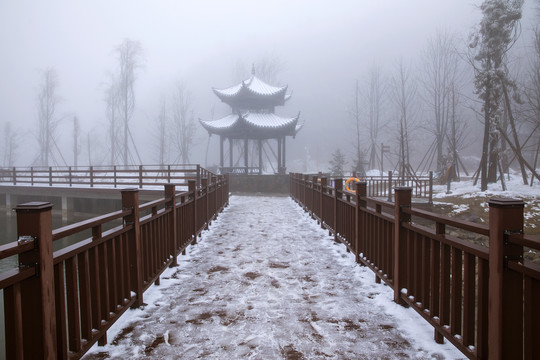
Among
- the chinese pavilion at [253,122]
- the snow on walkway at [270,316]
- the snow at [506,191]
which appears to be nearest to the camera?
the snow on walkway at [270,316]

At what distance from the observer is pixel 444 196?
1647 cm

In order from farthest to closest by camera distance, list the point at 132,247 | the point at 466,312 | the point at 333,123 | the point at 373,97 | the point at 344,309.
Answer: the point at 333,123 < the point at 373,97 < the point at 344,309 < the point at 132,247 < the point at 466,312

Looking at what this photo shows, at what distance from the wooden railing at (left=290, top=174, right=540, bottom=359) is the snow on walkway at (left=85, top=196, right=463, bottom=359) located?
263 mm

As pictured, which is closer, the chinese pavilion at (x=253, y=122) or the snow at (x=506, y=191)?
the snow at (x=506, y=191)

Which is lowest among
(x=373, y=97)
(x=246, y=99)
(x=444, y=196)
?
(x=444, y=196)

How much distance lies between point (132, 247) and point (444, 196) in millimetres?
16715

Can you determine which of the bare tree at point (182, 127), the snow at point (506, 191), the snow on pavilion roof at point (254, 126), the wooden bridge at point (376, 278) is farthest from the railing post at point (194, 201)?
the bare tree at point (182, 127)

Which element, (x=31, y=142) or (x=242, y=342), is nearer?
(x=242, y=342)

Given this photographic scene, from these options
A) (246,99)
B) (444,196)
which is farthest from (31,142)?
(444,196)

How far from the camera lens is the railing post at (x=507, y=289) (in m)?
1.66

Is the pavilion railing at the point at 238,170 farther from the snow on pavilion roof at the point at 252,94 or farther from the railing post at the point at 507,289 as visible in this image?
the railing post at the point at 507,289

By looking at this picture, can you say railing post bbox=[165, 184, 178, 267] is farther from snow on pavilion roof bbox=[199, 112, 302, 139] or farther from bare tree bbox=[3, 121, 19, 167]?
bare tree bbox=[3, 121, 19, 167]

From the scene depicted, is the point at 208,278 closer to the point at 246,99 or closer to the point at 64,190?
the point at 64,190

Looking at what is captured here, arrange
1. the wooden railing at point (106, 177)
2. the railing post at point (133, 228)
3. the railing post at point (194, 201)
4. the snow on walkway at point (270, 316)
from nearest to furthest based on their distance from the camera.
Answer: the snow on walkway at point (270, 316) → the railing post at point (133, 228) → the railing post at point (194, 201) → the wooden railing at point (106, 177)
